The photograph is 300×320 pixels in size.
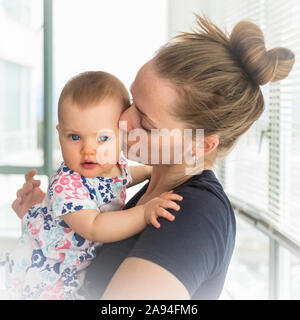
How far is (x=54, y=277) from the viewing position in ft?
3.32

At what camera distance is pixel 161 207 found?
2.56 ft

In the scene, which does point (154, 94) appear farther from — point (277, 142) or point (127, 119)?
point (277, 142)

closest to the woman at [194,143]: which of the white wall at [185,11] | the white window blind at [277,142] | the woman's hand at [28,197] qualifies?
the woman's hand at [28,197]

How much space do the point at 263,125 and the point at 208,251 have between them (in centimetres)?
157

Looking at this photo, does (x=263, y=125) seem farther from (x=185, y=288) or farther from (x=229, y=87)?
(x=185, y=288)

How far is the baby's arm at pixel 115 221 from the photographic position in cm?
81

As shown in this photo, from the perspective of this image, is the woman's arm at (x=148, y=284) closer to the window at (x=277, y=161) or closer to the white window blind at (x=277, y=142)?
the window at (x=277, y=161)

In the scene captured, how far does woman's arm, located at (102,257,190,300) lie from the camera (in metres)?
0.68

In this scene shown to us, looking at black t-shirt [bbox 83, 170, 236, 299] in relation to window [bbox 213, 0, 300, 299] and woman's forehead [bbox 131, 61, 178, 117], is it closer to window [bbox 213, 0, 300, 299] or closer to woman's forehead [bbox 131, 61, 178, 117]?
woman's forehead [bbox 131, 61, 178, 117]

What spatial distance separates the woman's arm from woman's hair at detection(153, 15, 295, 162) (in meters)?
0.34

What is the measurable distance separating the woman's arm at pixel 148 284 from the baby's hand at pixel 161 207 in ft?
0.28

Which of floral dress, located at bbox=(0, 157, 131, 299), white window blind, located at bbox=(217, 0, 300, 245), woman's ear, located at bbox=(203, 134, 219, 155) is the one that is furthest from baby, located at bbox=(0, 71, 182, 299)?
white window blind, located at bbox=(217, 0, 300, 245)

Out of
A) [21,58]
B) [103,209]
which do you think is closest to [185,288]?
[103,209]

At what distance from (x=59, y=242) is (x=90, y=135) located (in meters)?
0.28
